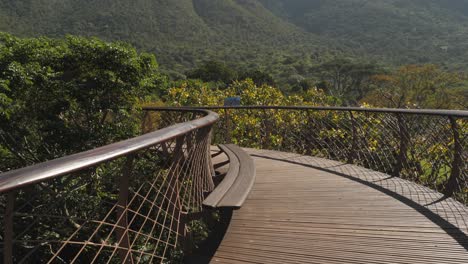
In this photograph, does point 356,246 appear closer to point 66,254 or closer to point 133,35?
point 66,254

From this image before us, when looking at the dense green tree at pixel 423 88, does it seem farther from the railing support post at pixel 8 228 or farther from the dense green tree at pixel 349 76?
the railing support post at pixel 8 228

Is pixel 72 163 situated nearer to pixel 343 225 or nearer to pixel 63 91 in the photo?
pixel 343 225

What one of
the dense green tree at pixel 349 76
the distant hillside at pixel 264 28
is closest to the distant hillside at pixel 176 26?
the distant hillside at pixel 264 28

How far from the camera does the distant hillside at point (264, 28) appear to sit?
6269 cm

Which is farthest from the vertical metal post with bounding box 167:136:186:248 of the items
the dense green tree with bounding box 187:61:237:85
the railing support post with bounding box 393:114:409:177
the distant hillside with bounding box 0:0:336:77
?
the distant hillside with bounding box 0:0:336:77

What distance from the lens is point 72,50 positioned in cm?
655

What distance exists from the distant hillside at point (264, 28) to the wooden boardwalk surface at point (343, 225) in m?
52.1

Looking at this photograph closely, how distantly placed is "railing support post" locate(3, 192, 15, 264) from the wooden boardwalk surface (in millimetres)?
1540

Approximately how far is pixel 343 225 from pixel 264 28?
85.4 m

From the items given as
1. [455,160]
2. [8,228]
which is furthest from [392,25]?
[8,228]

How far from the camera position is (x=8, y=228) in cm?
110

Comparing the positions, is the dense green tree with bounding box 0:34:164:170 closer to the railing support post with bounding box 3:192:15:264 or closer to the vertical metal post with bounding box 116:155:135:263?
the vertical metal post with bounding box 116:155:135:263

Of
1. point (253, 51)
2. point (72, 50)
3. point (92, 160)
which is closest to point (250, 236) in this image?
point (92, 160)

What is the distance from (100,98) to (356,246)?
527 centimetres
